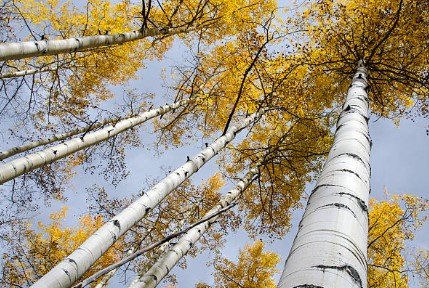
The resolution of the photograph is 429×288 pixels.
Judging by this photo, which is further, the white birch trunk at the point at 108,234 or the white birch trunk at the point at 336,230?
the white birch trunk at the point at 108,234

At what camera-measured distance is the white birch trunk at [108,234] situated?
2826 millimetres

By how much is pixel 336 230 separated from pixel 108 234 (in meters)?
2.44

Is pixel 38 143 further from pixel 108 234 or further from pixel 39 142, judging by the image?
pixel 108 234

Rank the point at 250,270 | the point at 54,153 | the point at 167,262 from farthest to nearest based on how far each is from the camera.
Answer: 1. the point at 250,270
2. the point at 54,153
3. the point at 167,262

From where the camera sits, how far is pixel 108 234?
3453 millimetres

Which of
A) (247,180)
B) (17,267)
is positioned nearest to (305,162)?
(247,180)

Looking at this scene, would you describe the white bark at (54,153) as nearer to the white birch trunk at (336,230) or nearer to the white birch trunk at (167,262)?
the white birch trunk at (167,262)

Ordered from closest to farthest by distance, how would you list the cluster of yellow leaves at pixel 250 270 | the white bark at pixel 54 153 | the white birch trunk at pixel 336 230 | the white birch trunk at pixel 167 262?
the white birch trunk at pixel 336 230, the white birch trunk at pixel 167 262, the white bark at pixel 54 153, the cluster of yellow leaves at pixel 250 270

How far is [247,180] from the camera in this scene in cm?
668

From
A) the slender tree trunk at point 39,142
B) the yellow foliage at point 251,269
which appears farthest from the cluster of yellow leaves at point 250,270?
the slender tree trunk at point 39,142

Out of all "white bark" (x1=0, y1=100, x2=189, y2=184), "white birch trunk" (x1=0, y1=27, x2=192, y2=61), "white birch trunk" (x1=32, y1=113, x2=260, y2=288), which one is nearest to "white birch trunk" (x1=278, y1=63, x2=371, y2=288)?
"white birch trunk" (x1=32, y1=113, x2=260, y2=288)

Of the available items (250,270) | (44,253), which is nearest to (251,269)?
(250,270)

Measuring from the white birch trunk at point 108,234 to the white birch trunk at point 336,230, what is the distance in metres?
1.99

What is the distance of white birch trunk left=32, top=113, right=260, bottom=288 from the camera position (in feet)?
9.27
